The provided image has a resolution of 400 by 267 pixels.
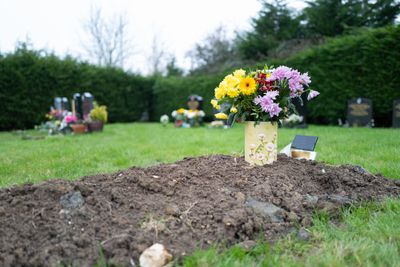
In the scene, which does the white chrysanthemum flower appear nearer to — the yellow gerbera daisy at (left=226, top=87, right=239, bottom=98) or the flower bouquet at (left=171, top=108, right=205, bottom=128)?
the yellow gerbera daisy at (left=226, top=87, right=239, bottom=98)

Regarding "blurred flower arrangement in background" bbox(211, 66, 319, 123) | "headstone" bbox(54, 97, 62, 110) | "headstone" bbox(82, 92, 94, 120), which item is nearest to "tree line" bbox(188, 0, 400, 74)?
"headstone" bbox(82, 92, 94, 120)

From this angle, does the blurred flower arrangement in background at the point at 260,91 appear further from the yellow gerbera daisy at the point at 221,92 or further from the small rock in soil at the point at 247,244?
the small rock in soil at the point at 247,244

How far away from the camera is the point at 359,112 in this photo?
11016 millimetres

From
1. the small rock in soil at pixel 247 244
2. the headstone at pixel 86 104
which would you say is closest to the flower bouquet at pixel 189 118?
the headstone at pixel 86 104

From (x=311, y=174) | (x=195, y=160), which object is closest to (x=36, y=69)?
(x=195, y=160)

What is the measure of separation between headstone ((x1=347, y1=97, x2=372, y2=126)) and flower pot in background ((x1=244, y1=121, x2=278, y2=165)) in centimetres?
900

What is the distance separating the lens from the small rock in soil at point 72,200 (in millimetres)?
2239

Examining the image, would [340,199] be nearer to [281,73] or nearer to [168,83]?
[281,73]

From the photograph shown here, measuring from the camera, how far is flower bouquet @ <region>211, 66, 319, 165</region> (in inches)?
122

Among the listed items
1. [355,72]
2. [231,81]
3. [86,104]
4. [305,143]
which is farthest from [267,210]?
[86,104]

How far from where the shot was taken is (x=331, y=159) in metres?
4.68

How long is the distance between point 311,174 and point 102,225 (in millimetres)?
1906

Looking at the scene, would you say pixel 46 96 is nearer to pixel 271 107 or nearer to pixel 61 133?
pixel 61 133

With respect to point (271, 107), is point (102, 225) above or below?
below
